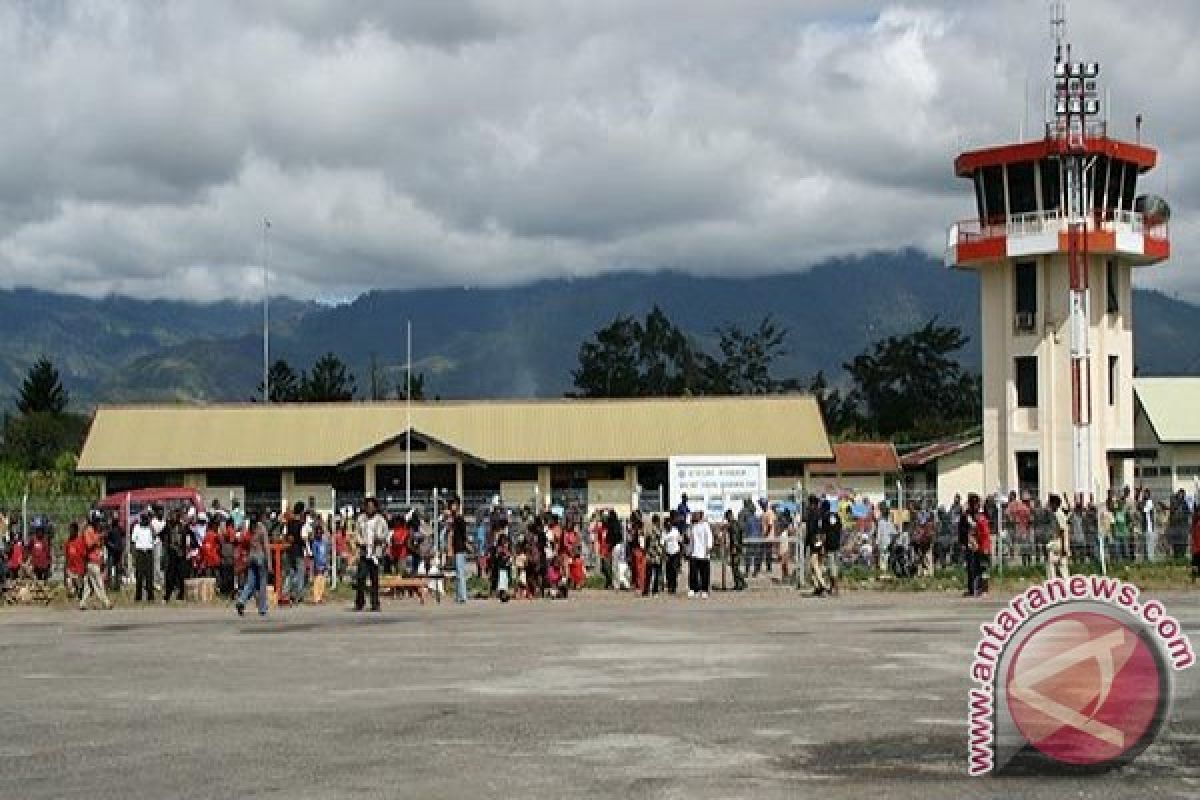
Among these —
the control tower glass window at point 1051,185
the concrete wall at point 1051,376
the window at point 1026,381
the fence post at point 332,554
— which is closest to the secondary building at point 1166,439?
the concrete wall at point 1051,376

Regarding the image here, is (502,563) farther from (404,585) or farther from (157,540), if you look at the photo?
(157,540)

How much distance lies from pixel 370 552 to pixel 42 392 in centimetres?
8968

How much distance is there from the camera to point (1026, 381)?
5728 centimetres

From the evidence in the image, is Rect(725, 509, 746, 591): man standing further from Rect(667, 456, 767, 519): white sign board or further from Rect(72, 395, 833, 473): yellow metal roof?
Rect(72, 395, 833, 473): yellow metal roof

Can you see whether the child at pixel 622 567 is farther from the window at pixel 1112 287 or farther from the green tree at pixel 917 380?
the green tree at pixel 917 380

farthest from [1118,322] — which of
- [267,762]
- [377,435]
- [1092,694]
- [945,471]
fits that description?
[267,762]

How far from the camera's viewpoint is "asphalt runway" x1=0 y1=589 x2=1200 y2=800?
11.9 metres

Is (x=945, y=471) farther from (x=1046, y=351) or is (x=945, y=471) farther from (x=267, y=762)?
(x=267, y=762)

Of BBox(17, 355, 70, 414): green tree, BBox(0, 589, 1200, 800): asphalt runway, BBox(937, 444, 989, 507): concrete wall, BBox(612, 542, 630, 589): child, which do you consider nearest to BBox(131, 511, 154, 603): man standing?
BBox(0, 589, 1200, 800): asphalt runway

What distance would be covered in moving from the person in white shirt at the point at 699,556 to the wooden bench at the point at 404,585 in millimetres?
4507

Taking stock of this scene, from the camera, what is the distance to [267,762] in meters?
12.9

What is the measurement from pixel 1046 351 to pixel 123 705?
4463 centimetres

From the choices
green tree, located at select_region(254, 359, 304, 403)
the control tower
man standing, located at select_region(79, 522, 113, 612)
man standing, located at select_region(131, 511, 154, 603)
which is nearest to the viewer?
man standing, located at select_region(79, 522, 113, 612)
